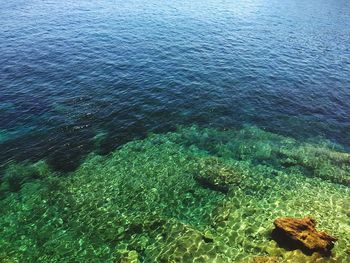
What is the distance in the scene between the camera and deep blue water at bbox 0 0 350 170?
35.2 meters

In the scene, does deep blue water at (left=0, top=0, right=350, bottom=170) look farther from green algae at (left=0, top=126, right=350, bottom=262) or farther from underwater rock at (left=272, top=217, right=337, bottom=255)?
underwater rock at (left=272, top=217, right=337, bottom=255)

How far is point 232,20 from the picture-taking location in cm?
8038

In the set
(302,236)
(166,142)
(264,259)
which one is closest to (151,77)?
(166,142)

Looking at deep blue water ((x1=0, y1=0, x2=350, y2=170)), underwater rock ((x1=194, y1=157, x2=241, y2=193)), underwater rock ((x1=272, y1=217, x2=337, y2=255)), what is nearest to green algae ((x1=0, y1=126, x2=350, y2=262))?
underwater rock ((x1=194, y1=157, x2=241, y2=193))

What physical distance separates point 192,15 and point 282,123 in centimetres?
5690

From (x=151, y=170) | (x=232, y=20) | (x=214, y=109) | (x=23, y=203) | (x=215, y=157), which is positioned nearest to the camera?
(x=23, y=203)

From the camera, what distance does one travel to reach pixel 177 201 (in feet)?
83.1

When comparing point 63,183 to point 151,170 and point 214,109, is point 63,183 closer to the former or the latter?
point 151,170

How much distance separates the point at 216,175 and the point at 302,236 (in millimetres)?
9845

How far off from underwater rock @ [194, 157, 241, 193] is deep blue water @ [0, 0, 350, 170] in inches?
330

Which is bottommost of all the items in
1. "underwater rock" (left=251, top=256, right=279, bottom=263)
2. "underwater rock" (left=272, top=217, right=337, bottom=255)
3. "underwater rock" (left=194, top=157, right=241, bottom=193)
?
"underwater rock" (left=194, top=157, right=241, bottom=193)

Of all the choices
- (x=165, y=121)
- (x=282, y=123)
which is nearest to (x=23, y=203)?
(x=165, y=121)

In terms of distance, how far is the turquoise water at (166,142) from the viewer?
21.9 m

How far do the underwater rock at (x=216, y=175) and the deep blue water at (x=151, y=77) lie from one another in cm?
839
